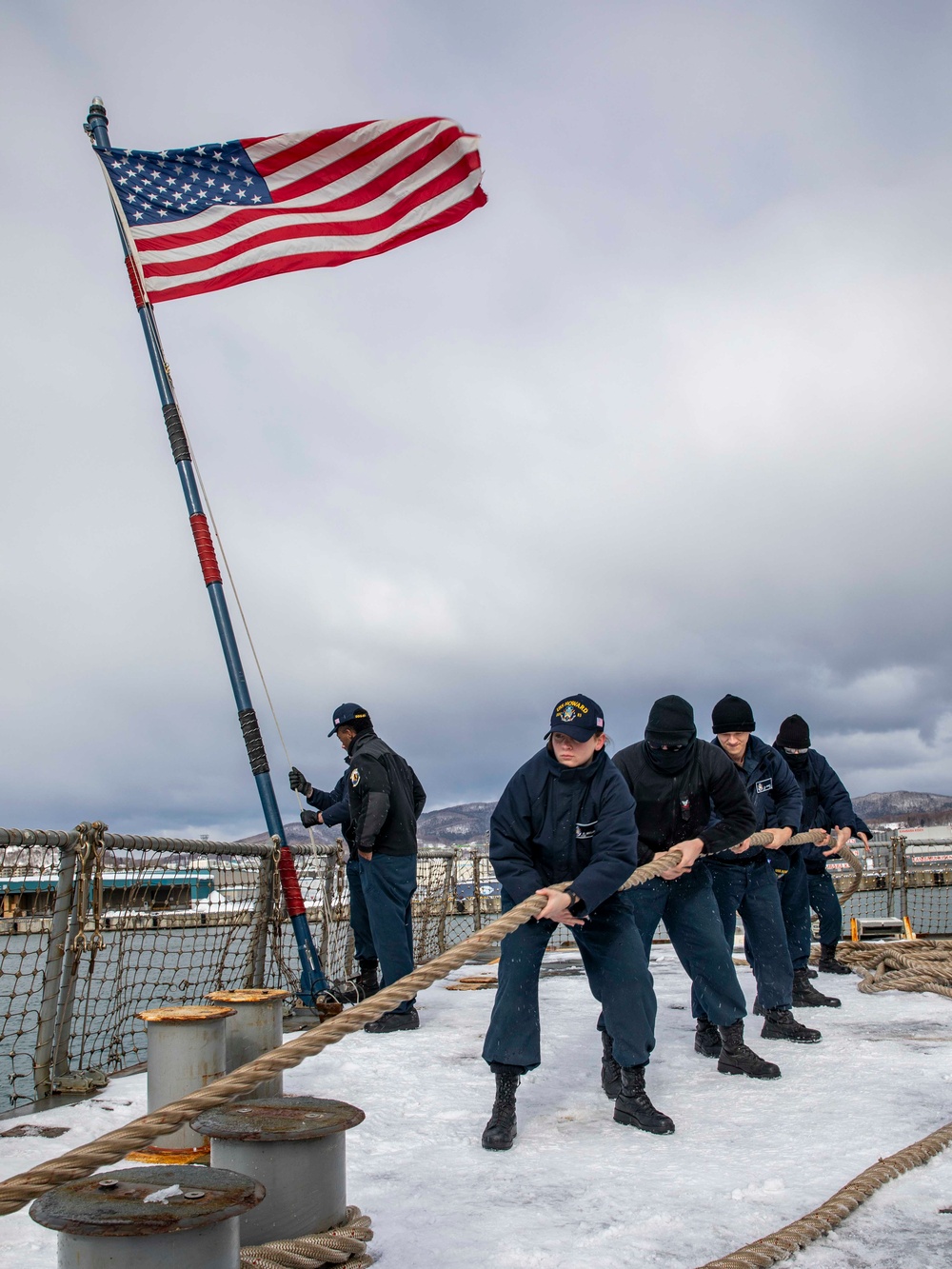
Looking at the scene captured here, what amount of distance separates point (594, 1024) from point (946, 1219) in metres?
3.13

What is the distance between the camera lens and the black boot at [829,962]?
24.2 feet

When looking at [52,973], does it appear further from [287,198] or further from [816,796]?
[287,198]

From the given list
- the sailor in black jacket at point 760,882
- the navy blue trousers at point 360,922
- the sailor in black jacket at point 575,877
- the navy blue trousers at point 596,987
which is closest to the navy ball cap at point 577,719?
the sailor in black jacket at point 575,877

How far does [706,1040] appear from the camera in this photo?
4.60 metres

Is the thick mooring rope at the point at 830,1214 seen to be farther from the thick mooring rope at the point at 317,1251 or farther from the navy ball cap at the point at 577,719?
the navy ball cap at the point at 577,719

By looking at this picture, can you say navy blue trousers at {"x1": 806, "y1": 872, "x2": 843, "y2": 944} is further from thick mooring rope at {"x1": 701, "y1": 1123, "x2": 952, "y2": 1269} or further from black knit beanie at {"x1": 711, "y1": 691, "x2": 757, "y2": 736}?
thick mooring rope at {"x1": 701, "y1": 1123, "x2": 952, "y2": 1269}

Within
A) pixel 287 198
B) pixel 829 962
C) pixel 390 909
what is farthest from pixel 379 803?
pixel 287 198

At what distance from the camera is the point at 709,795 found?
165 inches

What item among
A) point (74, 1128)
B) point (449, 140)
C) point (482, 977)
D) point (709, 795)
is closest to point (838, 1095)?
point (709, 795)

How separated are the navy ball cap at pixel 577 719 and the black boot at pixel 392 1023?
2571mm

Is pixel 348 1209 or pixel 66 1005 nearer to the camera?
pixel 348 1209

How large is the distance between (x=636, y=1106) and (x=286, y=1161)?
5.38 ft

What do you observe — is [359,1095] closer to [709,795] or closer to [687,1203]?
[687,1203]

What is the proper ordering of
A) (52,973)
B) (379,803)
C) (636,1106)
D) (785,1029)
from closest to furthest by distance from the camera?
(636,1106)
(52,973)
(785,1029)
(379,803)
